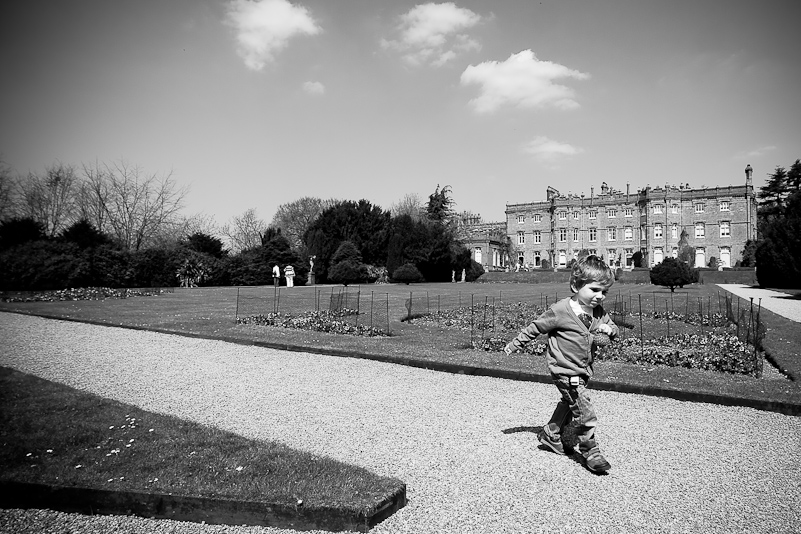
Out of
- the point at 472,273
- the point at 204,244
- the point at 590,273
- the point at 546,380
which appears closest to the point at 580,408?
the point at 590,273

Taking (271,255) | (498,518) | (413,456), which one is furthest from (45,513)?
(271,255)

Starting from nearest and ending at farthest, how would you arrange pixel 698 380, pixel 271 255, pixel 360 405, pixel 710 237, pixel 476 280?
pixel 360 405 < pixel 698 380 < pixel 271 255 < pixel 476 280 < pixel 710 237

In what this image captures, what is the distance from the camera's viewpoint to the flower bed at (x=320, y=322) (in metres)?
11.5

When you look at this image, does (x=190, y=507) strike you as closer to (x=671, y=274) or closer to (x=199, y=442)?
(x=199, y=442)

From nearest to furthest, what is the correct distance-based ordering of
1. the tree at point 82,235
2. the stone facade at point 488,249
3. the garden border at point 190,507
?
the garden border at point 190,507 < the tree at point 82,235 < the stone facade at point 488,249

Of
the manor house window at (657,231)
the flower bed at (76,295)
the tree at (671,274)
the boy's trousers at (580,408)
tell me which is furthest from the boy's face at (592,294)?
the manor house window at (657,231)

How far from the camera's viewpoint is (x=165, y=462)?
3820 millimetres

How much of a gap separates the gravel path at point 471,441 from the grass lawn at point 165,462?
233 millimetres

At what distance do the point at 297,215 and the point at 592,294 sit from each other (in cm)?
5867

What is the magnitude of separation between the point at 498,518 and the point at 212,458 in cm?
217

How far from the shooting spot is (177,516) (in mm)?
3258

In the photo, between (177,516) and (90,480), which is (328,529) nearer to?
(177,516)

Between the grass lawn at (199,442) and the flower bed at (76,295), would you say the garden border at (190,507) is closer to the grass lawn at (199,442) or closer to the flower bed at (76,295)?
the grass lawn at (199,442)

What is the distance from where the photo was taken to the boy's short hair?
416 cm
